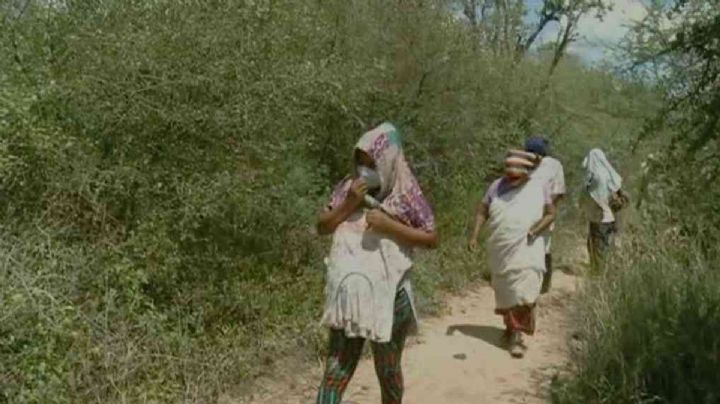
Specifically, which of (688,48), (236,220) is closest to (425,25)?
(236,220)

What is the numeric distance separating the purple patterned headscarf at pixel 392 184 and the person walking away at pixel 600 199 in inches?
201

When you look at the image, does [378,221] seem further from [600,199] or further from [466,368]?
[600,199]

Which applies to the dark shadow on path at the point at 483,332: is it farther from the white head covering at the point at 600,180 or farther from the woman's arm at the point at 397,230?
the woman's arm at the point at 397,230

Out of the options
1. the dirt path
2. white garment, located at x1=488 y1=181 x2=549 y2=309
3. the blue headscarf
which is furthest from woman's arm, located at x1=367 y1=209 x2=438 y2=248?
the blue headscarf

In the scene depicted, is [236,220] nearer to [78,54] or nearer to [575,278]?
[78,54]

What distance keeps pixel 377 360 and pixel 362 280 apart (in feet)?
1.42

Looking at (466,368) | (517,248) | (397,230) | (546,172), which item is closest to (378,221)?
(397,230)

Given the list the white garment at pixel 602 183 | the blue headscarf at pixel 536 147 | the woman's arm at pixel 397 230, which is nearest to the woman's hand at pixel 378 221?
the woman's arm at pixel 397 230

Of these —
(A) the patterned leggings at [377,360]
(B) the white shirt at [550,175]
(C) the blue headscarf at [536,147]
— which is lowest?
(A) the patterned leggings at [377,360]

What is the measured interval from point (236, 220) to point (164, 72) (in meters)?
1.25

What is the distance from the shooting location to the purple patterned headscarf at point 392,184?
A: 3.95 m

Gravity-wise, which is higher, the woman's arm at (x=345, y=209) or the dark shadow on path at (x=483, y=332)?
the woman's arm at (x=345, y=209)

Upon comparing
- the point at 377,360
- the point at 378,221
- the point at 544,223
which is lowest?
the point at 377,360

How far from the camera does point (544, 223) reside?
21.4 ft
